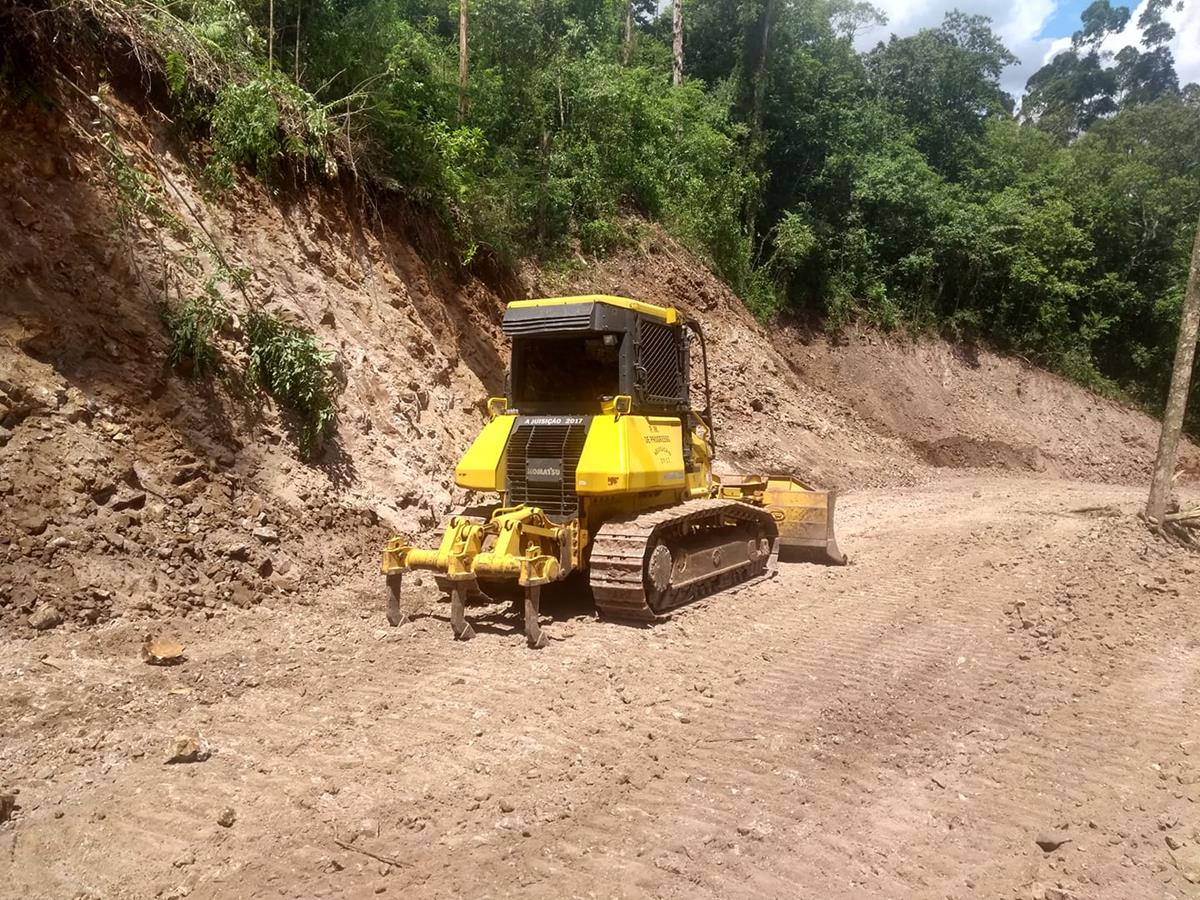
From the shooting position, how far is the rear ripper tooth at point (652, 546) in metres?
6.39

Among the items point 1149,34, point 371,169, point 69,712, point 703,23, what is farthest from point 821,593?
point 1149,34

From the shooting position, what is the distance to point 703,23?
2511 cm

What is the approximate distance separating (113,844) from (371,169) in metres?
9.11

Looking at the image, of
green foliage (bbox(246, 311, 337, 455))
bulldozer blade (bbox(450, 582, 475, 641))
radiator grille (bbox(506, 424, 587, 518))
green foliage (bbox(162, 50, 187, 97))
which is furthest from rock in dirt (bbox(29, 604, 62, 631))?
green foliage (bbox(162, 50, 187, 97))

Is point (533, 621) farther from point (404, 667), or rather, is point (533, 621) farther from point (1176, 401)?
Answer: point (1176, 401)

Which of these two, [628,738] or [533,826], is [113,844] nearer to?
[533,826]

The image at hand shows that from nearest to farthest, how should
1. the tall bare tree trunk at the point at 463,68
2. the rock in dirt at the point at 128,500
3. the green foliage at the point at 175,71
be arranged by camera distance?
the rock in dirt at the point at 128,500
the green foliage at the point at 175,71
the tall bare tree trunk at the point at 463,68

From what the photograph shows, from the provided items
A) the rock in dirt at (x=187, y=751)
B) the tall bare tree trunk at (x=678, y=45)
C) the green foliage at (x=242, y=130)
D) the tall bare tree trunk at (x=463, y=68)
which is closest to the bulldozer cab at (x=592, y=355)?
the rock in dirt at (x=187, y=751)

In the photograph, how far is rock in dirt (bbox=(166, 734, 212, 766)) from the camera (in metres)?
4.06

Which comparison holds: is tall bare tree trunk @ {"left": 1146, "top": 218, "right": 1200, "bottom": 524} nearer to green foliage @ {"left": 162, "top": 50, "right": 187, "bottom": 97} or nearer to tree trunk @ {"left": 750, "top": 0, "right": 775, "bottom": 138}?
green foliage @ {"left": 162, "top": 50, "right": 187, "bottom": 97}

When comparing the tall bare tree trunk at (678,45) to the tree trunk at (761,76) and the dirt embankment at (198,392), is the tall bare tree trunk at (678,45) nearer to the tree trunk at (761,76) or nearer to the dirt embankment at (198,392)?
the tree trunk at (761,76)

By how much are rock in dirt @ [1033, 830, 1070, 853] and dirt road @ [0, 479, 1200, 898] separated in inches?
0.8

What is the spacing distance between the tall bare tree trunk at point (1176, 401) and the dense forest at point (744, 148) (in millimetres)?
8855

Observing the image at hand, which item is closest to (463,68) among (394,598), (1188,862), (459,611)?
(394,598)
